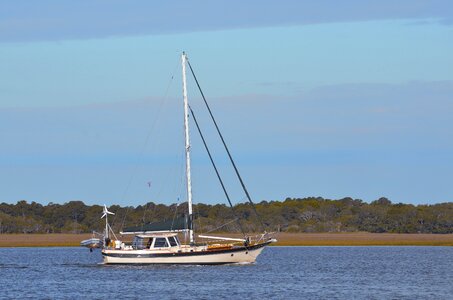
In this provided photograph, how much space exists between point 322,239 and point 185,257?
235ft

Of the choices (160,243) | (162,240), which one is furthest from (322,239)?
(162,240)

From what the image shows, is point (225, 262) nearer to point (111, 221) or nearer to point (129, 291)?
point (129, 291)

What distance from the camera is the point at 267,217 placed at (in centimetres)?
17850

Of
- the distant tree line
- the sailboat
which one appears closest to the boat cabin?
the sailboat

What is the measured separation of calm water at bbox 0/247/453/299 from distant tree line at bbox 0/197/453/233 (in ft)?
196

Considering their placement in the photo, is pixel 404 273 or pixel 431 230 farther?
pixel 431 230

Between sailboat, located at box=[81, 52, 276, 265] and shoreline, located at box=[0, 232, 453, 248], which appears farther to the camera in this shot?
shoreline, located at box=[0, 232, 453, 248]

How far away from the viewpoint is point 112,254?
87.2m

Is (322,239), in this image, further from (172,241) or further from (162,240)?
(162,240)

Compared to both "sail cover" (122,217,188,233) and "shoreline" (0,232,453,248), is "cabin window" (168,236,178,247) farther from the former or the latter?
"shoreline" (0,232,453,248)

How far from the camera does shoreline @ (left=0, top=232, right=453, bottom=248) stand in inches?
5733

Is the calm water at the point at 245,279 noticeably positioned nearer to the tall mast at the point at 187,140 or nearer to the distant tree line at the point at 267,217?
the tall mast at the point at 187,140

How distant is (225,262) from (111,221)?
91777 millimetres

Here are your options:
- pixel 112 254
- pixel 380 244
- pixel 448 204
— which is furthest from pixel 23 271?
pixel 448 204
